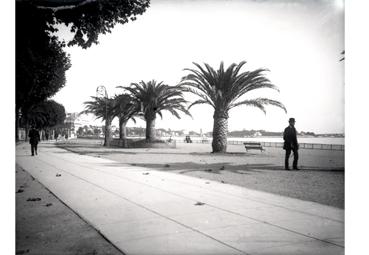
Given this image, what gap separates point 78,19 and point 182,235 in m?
5.10

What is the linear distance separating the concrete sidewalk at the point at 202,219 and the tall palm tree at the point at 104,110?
23.9m

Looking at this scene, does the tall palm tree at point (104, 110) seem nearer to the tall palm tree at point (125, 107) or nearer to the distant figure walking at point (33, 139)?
the tall palm tree at point (125, 107)

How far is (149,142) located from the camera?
26.9m

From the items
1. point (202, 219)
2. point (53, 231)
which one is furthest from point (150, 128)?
point (53, 231)

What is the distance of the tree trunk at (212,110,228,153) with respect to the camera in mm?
19625

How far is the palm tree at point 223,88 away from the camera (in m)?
18.5

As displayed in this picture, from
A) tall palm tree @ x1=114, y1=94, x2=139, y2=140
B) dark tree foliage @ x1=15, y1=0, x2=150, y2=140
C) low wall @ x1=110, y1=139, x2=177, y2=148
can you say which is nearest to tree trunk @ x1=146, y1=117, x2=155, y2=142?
low wall @ x1=110, y1=139, x2=177, y2=148

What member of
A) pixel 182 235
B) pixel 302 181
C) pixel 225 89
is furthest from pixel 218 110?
pixel 182 235

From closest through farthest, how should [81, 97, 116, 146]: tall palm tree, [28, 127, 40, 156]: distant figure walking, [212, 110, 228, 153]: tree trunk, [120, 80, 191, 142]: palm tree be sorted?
[28, 127, 40, 156]: distant figure walking, [212, 110, 228, 153]: tree trunk, [120, 80, 191, 142]: palm tree, [81, 97, 116, 146]: tall palm tree

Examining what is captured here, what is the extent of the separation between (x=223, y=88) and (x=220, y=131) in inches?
97.9

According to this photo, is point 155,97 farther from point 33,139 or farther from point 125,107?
point 33,139

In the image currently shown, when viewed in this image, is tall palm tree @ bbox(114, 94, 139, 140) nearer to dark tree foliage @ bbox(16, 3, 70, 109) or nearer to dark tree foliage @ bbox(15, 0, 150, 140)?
dark tree foliage @ bbox(16, 3, 70, 109)

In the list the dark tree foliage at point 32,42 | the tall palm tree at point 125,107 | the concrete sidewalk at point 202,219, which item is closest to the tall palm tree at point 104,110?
the tall palm tree at point 125,107
